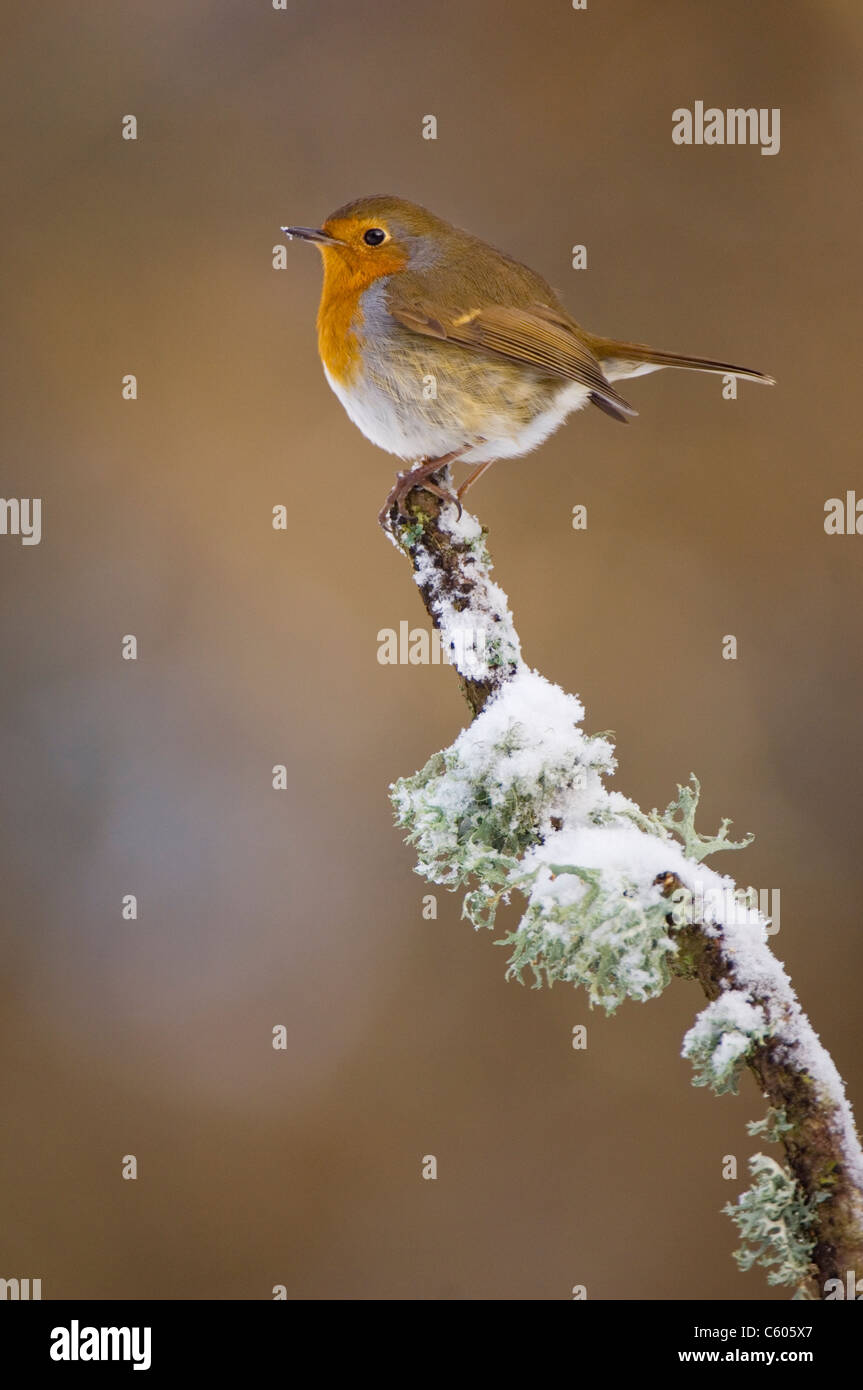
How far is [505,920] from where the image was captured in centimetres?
443

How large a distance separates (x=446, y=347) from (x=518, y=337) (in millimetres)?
166

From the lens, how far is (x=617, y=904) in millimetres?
1206

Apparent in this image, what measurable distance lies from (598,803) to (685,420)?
392cm

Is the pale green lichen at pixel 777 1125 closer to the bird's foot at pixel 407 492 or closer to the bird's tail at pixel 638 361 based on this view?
the bird's foot at pixel 407 492

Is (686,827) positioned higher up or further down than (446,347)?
further down

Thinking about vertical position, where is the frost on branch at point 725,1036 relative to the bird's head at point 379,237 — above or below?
below

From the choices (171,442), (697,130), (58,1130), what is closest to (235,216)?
(171,442)

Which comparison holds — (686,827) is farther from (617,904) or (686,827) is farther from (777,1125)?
(777,1125)

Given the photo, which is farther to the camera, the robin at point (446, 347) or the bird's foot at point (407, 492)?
the robin at point (446, 347)

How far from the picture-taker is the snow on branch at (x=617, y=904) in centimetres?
109

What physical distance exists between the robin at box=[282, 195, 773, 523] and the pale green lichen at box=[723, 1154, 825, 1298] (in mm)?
1721

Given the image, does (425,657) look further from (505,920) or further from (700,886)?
(700,886)

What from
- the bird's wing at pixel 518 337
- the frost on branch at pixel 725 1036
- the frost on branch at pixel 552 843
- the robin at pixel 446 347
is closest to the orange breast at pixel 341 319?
the robin at pixel 446 347

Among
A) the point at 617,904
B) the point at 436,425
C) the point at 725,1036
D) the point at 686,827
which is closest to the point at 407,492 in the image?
the point at 436,425
